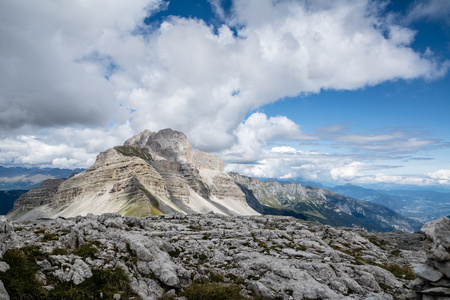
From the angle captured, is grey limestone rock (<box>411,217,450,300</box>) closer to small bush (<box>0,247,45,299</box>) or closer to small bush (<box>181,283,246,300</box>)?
small bush (<box>181,283,246,300</box>)

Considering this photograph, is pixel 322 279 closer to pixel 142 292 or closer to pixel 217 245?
pixel 217 245

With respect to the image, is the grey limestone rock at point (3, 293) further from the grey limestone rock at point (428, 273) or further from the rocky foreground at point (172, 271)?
the grey limestone rock at point (428, 273)

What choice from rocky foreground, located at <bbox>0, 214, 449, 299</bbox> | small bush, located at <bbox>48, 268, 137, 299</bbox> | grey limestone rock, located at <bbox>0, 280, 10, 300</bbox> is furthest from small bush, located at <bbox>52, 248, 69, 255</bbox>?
grey limestone rock, located at <bbox>0, 280, 10, 300</bbox>

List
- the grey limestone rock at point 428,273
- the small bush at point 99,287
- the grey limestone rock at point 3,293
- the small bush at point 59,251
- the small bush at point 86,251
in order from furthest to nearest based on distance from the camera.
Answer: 1. the small bush at point 86,251
2. the small bush at point 59,251
3. the grey limestone rock at point 428,273
4. the small bush at point 99,287
5. the grey limestone rock at point 3,293

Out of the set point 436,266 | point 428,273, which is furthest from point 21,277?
point 436,266

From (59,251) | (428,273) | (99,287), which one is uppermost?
(59,251)

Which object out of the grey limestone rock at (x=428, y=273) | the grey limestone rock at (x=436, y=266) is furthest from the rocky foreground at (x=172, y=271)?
the grey limestone rock at (x=428, y=273)

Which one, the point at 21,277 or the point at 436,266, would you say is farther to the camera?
the point at 436,266

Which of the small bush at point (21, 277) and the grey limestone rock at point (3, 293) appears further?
the small bush at point (21, 277)

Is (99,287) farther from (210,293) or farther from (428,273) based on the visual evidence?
(428,273)

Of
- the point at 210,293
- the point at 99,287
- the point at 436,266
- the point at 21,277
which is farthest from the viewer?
the point at 210,293

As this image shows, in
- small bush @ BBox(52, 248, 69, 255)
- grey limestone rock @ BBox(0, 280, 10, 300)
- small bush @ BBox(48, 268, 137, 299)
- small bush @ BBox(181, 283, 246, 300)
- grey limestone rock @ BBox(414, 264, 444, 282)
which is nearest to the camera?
grey limestone rock @ BBox(0, 280, 10, 300)

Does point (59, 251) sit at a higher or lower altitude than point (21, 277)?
higher

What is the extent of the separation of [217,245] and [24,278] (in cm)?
1535
